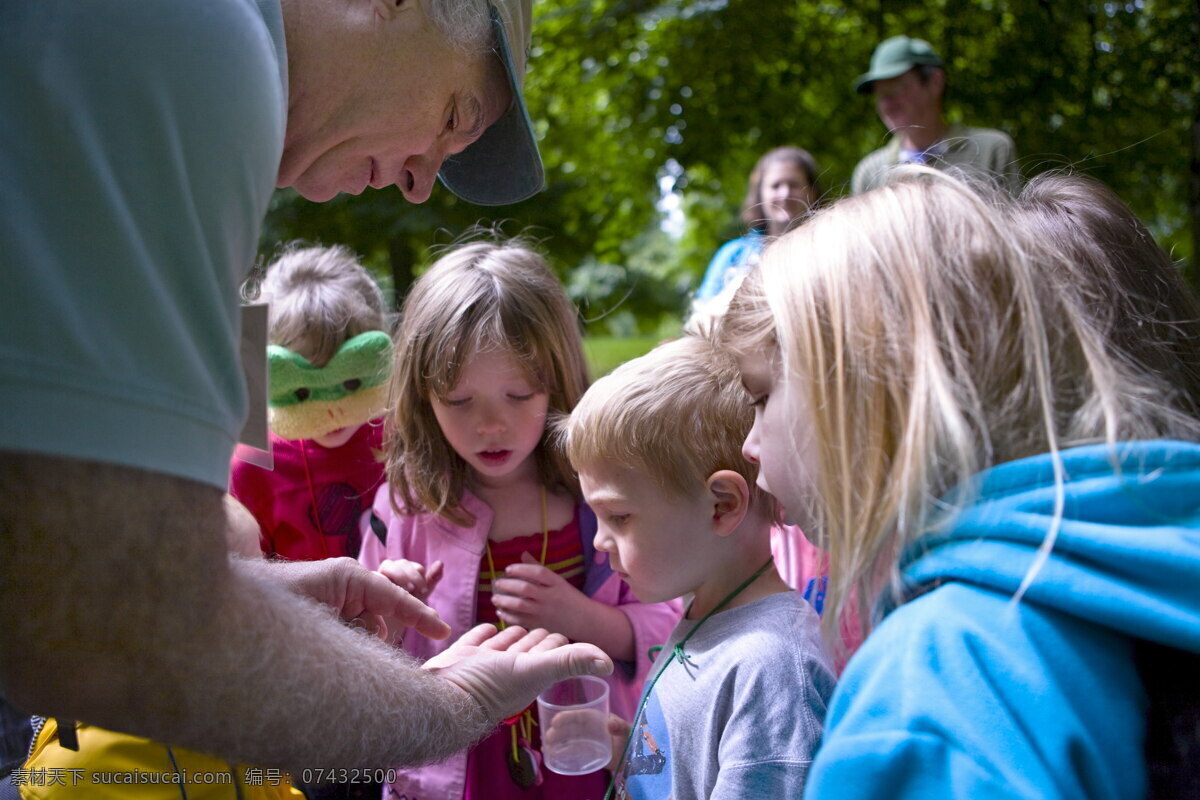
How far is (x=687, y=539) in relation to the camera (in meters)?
1.93

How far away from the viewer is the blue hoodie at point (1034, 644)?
101 centimetres

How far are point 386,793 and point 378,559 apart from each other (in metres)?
0.64

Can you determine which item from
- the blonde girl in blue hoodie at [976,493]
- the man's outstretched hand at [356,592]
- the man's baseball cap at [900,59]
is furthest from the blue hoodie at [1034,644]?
the man's baseball cap at [900,59]

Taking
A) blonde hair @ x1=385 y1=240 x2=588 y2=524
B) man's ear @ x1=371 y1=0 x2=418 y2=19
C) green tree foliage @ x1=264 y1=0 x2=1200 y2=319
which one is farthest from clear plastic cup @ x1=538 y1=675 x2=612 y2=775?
green tree foliage @ x1=264 y1=0 x2=1200 y2=319

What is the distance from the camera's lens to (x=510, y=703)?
168cm

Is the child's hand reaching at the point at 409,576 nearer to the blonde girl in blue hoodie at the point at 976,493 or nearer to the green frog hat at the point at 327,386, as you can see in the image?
the green frog hat at the point at 327,386

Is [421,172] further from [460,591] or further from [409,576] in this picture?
[460,591]

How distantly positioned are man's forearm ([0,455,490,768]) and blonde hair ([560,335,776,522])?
2.59ft

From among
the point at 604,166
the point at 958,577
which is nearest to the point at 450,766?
the point at 958,577

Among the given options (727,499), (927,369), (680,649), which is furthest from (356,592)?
(927,369)

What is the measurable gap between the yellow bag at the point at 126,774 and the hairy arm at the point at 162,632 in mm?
784

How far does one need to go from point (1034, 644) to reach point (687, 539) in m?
0.93

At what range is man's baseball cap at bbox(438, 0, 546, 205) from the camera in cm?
195

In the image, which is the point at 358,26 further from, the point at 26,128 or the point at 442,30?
the point at 26,128
